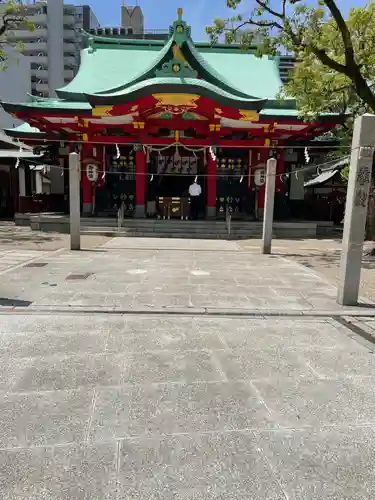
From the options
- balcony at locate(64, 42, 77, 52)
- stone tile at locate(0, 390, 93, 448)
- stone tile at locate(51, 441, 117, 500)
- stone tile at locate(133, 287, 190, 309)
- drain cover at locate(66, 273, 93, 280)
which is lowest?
stone tile at locate(0, 390, 93, 448)

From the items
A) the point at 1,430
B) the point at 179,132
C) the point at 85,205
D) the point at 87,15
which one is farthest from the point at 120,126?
the point at 87,15

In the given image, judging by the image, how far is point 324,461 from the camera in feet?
8.04

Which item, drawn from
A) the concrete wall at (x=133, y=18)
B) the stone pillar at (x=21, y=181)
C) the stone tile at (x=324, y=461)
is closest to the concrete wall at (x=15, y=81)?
the concrete wall at (x=133, y=18)

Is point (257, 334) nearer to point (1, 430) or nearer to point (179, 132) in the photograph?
point (1, 430)

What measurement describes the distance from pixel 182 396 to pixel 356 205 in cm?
436

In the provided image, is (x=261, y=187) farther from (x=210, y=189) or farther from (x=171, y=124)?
(x=171, y=124)

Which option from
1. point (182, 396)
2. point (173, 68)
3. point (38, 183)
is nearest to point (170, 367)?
point (182, 396)

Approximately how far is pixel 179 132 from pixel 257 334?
1348 centimetres

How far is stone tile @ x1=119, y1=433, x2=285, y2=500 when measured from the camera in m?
2.18

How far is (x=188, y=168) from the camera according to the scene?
62.0 ft

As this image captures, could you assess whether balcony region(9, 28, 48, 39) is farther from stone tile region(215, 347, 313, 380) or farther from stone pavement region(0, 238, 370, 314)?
stone tile region(215, 347, 313, 380)

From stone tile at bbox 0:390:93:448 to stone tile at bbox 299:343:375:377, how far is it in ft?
7.48

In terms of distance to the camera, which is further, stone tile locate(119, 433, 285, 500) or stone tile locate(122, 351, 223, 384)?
stone tile locate(122, 351, 223, 384)

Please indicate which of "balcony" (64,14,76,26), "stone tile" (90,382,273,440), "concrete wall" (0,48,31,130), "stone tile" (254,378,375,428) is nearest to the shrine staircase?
"stone tile" (254,378,375,428)
